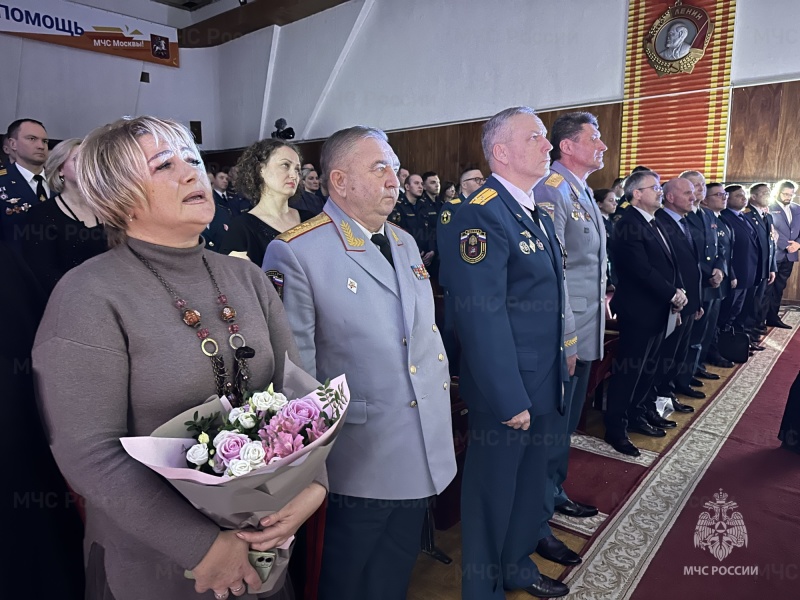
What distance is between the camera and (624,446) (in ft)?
10.3

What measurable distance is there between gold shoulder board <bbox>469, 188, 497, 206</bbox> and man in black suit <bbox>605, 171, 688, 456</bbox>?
1.69m

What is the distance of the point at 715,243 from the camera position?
4.23 meters

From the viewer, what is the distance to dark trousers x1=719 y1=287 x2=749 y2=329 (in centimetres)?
511

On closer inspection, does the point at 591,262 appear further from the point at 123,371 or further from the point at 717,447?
the point at 123,371

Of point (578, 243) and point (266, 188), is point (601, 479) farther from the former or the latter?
point (266, 188)

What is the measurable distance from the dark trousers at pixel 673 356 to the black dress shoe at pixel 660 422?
10 cm

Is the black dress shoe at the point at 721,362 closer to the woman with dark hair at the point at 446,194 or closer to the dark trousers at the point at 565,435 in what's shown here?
the dark trousers at the point at 565,435

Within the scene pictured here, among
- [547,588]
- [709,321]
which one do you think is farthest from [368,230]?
[709,321]

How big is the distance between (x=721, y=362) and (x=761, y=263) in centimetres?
127

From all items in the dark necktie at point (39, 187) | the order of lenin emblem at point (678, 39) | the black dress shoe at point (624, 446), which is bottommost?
the black dress shoe at point (624, 446)

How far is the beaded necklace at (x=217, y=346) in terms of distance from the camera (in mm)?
965

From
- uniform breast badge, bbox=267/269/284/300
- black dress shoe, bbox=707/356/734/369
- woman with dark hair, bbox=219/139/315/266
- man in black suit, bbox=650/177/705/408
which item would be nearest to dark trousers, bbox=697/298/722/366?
black dress shoe, bbox=707/356/734/369

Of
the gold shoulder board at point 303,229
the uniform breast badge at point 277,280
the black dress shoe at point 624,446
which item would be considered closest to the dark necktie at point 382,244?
the gold shoulder board at point 303,229

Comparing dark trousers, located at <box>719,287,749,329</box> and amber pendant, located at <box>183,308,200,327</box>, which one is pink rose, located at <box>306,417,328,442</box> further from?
dark trousers, located at <box>719,287,749,329</box>
